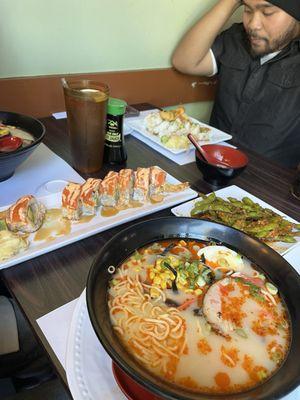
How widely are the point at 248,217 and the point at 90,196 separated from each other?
544 millimetres

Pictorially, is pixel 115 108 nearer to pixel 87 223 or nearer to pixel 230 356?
pixel 87 223

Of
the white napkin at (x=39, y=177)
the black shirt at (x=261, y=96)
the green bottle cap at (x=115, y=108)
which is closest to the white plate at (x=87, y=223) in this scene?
the white napkin at (x=39, y=177)

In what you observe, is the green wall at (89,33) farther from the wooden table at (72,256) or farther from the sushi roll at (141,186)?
the sushi roll at (141,186)

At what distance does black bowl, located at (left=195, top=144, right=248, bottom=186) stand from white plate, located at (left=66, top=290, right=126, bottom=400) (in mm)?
782

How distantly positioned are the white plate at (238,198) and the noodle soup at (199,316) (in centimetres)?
26

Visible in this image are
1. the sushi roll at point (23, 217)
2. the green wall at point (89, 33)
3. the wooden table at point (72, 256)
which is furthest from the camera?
the green wall at point (89, 33)

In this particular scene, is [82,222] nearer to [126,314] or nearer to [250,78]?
[126,314]

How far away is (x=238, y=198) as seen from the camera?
124 centimetres

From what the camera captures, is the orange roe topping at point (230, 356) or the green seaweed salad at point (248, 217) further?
the green seaweed salad at point (248, 217)

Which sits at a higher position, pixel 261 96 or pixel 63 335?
pixel 261 96

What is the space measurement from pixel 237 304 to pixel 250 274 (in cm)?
9

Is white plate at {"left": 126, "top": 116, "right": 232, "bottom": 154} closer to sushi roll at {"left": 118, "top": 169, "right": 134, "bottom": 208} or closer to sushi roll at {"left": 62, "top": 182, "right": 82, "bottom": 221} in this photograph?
sushi roll at {"left": 118, "top": 169, "right": 134, "bottom": 208}

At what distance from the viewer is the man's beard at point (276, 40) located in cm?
197

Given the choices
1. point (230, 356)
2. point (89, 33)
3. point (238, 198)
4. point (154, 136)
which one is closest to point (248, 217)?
point (238, 198)
